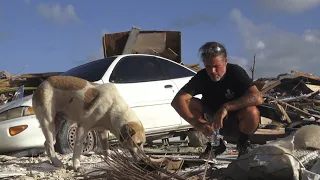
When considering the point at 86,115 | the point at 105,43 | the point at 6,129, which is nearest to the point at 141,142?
the point at 86,115

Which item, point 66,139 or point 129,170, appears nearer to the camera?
point 129,170

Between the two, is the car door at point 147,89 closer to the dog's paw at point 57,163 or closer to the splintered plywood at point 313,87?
the dog's paw at point 57,163

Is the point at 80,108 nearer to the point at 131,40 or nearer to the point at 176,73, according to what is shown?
the point at 176,73

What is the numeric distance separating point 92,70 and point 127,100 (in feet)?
2.53

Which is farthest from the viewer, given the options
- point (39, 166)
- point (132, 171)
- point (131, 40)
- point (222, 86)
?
point (131, 40)

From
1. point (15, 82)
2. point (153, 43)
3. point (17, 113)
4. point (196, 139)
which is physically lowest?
point (196, 139)

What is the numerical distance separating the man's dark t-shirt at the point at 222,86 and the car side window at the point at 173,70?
309 centimetres

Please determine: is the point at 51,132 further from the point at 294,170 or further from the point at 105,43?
the point at 105,43

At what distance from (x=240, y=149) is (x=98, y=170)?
81.1 inches

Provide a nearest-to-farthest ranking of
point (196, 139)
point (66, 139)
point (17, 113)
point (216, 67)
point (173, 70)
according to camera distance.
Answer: point (216, 67) < point (17, 113) < point (66, 139) < point (173, 70) < point (196, 139)

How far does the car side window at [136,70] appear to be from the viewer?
301 inches

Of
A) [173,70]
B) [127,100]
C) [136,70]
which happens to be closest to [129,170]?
[127,100]

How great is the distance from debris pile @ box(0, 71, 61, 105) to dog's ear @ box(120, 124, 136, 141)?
26.7ft

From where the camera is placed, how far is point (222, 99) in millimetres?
5109
